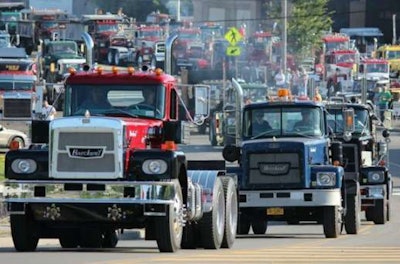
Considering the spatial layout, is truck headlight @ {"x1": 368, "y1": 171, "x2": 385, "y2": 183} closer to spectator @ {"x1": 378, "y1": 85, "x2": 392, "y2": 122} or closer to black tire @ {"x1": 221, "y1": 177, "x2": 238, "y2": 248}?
black tire @ {"x1": 221, "y1": 177, "x2": 238, "y2": 248}

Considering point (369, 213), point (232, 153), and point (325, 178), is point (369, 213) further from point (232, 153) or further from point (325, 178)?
point (325, 178)

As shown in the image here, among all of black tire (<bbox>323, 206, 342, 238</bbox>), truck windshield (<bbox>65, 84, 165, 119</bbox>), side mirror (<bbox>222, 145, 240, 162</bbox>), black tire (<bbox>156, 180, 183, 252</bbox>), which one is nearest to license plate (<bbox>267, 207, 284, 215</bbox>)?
black tire (<bbox>323, 206, 342, 238</bbox>)

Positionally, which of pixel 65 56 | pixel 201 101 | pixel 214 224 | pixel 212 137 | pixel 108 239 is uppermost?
pixel 201 101

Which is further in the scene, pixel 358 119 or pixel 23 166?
pixel 358 119

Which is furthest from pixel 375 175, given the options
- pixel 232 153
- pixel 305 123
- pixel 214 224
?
pixel 214 224

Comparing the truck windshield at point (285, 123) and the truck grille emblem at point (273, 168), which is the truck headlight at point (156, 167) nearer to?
the truck grille emblem at point (273, 168)

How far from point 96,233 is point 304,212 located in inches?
191

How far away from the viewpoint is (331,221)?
24.5 metres

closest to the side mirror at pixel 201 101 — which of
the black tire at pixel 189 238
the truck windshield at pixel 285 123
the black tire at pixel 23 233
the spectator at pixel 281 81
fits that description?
the black tire at pixel 189 238

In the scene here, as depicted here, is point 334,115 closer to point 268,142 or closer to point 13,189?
point 268,142

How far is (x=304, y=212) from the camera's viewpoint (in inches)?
985

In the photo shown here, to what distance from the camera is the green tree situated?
81.9m

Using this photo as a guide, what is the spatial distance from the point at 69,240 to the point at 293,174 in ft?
16.3

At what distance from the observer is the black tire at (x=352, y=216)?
25.9 metres
